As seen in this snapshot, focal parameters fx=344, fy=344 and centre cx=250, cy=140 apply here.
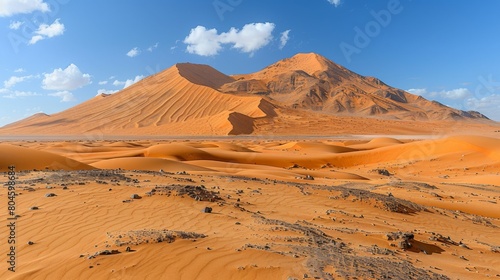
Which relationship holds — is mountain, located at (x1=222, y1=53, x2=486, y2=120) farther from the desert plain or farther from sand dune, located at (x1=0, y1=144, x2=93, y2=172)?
sand dune, located at (x1=0, y1=144, x2=93, y2=172)

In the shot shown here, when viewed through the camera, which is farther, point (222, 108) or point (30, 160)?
point (222, 108)

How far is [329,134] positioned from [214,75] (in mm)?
52392

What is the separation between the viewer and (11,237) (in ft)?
16.9

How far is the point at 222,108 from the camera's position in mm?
67875

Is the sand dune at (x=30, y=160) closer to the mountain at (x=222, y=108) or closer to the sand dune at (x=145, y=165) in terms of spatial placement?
the sand dune at (x=145, y=165)

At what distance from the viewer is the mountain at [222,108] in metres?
59.7

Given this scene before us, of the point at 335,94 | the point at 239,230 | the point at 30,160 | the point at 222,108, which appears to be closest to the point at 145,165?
the point at 30,160

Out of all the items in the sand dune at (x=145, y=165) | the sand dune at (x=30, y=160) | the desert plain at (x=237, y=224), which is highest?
the sand dune at (x=30, y=160)

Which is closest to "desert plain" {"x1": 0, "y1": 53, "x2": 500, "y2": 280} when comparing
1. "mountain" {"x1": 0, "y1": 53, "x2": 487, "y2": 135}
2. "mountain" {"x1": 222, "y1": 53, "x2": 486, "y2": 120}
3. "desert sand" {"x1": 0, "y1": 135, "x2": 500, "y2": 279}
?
"desert sand" {"x1": 0, "y1": 135, "x2": 500, "y2": 279}

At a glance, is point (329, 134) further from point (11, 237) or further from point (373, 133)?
point (11, 237)

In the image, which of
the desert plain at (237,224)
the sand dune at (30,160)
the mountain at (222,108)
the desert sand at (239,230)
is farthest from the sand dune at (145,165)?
the mountain at (222,108)

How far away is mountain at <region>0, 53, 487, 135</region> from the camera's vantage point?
5966cm

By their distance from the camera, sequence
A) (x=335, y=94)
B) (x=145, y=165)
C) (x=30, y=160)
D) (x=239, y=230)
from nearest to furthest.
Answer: (x=239, y=230) < (x=30, y=160) < (x=145, y=165) < (x=335, y=94)

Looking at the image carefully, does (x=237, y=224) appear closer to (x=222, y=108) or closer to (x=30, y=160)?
(x=30, y=160)
